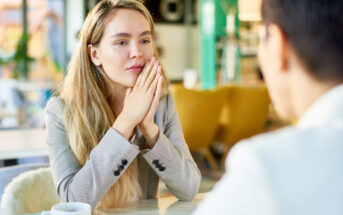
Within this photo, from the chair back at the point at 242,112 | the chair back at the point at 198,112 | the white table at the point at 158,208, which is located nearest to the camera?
the white table at the point at 158,208

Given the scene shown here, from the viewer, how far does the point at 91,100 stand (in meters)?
1.49

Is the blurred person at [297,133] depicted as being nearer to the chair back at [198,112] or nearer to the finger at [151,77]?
the finger at [151,77]

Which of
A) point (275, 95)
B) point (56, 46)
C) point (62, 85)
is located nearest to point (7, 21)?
point (56, 46)

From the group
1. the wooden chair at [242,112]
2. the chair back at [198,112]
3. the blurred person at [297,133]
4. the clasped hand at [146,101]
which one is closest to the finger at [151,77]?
the clasped hand at [146,101]

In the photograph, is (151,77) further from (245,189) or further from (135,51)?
(245,189)

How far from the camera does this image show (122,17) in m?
1.47

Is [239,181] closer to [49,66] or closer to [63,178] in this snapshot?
[63,178]

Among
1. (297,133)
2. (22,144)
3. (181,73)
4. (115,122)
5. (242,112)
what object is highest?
(297,133)

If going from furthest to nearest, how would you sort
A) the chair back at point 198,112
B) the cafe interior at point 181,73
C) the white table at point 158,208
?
the chair back at point 198,112
the cafe interior at point 181,73
the white table at point 158,208

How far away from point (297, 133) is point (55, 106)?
3.62 feet

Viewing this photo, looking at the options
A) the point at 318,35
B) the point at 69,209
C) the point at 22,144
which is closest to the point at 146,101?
the point at 69,209

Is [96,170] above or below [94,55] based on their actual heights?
below

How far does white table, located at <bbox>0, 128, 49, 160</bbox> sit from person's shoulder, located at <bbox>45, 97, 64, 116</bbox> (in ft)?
1.88

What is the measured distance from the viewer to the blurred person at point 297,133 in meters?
0.46
